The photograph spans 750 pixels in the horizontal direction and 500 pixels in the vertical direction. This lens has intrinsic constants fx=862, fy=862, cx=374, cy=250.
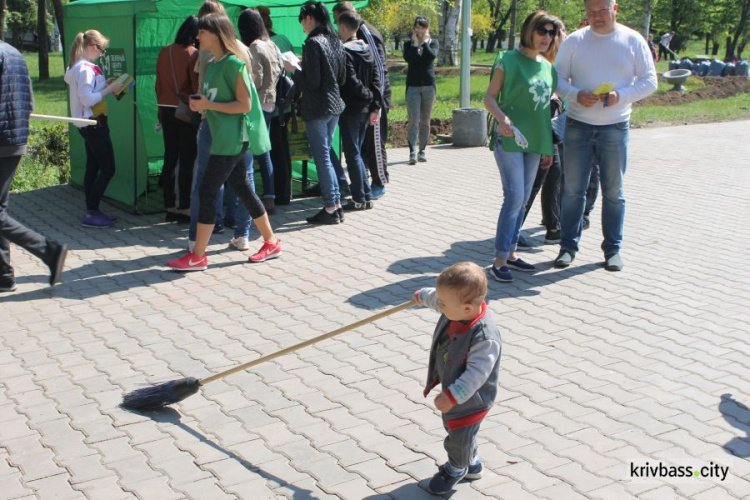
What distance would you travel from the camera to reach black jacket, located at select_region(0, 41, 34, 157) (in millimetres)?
5754

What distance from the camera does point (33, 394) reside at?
4.54 metres

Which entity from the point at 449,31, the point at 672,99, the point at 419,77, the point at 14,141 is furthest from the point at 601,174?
the point at 449,31

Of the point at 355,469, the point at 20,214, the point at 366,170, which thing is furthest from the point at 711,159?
the point at 355,469

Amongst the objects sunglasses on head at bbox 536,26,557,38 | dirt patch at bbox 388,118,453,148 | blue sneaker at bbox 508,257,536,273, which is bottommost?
blue sneaker at bbox 508,257,536,273

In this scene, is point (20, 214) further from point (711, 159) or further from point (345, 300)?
point (711, 159)

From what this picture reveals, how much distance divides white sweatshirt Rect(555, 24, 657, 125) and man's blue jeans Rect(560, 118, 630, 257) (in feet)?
0.34

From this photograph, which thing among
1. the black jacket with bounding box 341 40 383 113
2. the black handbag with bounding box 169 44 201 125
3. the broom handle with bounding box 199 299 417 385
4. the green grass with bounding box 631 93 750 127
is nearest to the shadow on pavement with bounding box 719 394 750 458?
the broom handle with bounding box 199 299 417 385

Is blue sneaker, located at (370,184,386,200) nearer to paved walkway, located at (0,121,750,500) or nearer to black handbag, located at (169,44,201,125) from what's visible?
paved walkway, located at (0,121,750,500)

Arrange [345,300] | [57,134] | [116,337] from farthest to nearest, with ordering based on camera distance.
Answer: [57,134] < [345,300] < [116,337]

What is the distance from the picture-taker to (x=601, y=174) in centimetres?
667

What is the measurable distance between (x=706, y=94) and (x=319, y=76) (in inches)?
722

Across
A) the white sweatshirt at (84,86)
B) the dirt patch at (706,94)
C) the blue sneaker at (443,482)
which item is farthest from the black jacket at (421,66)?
the dirt patch at (706,94)

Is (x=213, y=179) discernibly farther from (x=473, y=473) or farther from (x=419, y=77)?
(x=419, y=77)

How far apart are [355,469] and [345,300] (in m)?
2.31
